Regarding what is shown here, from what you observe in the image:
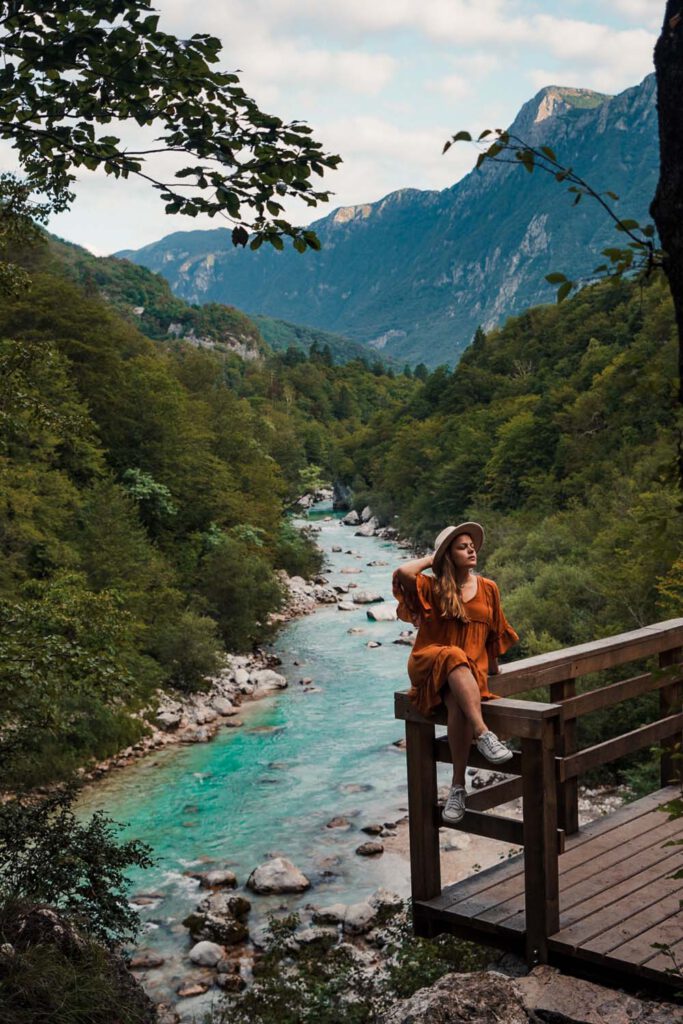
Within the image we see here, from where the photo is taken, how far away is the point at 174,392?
126 feet

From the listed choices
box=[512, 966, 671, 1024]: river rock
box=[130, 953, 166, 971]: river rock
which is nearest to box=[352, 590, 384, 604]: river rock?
box=[130, 953, 166, 971]: river rock

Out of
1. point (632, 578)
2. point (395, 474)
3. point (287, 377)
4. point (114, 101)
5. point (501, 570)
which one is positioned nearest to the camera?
point (114, 101)

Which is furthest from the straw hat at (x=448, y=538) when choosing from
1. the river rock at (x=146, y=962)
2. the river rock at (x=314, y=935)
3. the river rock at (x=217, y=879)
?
the river rock at (x=217, y=879)

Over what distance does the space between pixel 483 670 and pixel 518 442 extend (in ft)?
150

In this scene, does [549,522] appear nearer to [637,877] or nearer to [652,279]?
[637,877]

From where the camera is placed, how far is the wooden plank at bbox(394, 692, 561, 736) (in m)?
3.97

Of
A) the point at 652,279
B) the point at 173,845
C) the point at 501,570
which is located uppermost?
the point at 652,279

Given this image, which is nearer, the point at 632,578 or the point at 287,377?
the point at 632,578

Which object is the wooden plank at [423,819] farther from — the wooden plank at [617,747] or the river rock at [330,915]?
the river rock at [330,915]

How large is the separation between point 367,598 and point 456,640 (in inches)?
1239

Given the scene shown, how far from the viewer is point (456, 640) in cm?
455

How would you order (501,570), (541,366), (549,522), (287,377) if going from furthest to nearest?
(287,377) → (541,366) → (549,522) → (501,570)

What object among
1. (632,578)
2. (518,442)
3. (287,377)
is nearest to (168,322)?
(287,377)

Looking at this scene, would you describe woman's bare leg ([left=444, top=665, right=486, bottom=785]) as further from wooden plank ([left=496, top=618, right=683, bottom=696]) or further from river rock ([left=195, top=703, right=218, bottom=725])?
river rock ([left=195, top=703, right=218, bottom=725])
